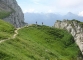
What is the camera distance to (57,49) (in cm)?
10475

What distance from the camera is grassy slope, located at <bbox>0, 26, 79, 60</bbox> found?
3113 inches

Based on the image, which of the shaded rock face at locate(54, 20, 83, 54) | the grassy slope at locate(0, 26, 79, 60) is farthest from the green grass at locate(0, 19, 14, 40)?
the shaded rock face at locate(54, 20, 83, 54)

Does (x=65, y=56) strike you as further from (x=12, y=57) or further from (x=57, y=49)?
(x=12, y=57)

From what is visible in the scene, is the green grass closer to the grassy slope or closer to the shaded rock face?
the grassy slope

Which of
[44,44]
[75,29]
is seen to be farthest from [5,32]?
[75,29]

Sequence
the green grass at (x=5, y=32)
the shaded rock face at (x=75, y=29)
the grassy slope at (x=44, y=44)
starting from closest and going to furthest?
the grassy slope at (x=44, y=44) → the green grass at (x=5, y=32) → the shaded rock face at (x=75, y=29)

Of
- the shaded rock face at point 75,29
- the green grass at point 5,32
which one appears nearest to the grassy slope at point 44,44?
the shaded rock face at point 75,29

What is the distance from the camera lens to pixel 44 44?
105562 mm

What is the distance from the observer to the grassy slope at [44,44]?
79062mm

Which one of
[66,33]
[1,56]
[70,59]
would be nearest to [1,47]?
[1,56]

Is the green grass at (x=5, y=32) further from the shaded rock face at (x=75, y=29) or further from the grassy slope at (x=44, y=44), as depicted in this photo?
the shaded rock face at (x=75, y=29)

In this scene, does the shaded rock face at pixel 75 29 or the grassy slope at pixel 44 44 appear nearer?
the grassy slope at pixel 44 44

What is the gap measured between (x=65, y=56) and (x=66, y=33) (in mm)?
27076

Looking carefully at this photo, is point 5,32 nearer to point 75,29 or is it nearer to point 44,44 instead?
point 44,44
